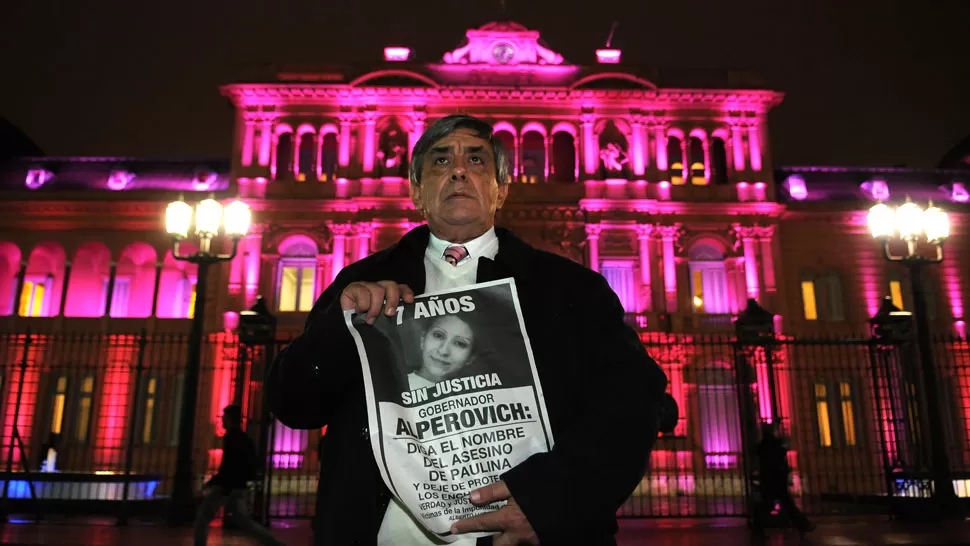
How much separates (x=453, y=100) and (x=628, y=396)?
2527 cm

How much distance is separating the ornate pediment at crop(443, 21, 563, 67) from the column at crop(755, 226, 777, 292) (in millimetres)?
10014

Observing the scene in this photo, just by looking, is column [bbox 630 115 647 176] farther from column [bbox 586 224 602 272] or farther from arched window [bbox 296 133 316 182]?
arched window [bbox 296 133 316 182]

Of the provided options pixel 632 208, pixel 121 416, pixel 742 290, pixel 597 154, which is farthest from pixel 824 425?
pixel 121 416

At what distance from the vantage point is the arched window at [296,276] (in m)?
24.7

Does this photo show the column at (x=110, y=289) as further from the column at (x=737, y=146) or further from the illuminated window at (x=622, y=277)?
the column at (x=737, y=146)

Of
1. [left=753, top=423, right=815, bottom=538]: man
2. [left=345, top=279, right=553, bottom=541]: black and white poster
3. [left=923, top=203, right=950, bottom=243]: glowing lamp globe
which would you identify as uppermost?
[left=923, top=203, right=950, bottom=243]: glowing lamp globe

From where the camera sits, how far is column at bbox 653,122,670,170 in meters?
26.2

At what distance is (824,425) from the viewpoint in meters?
24.0

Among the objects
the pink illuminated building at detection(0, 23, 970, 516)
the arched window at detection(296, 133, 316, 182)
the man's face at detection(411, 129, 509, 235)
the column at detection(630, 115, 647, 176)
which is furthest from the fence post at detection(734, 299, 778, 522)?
the arched window at detection(296, 133, 316, 182)

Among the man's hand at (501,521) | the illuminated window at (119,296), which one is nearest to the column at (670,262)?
the illuminated window at (119,296)

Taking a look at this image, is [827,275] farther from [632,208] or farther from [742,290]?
[632,208]

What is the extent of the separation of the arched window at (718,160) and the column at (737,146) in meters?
0.48

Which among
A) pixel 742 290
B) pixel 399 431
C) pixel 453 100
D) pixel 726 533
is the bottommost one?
pixel 726 533

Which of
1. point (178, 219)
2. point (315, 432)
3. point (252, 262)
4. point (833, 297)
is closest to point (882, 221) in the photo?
point (178, 219)
